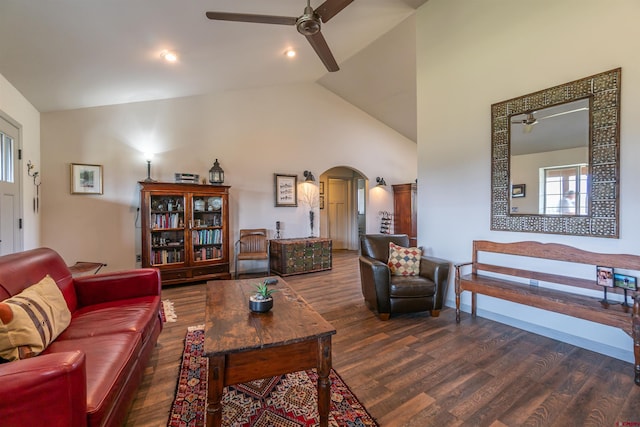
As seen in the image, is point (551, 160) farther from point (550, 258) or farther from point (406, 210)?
point (406, 210)

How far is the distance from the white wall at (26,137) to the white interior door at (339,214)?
19.7 feet

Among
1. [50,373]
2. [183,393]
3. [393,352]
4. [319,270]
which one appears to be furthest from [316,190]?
[50,373]

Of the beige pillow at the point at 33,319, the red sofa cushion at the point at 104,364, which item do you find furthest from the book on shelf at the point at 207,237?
the red sofa cushion at the point at 104,364

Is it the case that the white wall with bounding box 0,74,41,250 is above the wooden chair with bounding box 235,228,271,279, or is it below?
above

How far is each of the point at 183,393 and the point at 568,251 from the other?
3215mm

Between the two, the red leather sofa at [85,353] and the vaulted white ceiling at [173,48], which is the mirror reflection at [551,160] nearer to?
the vaulted white ceiling at [173,48]

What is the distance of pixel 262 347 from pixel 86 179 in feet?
13.8

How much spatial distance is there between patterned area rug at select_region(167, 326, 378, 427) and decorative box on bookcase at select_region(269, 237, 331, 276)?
3.02 meters

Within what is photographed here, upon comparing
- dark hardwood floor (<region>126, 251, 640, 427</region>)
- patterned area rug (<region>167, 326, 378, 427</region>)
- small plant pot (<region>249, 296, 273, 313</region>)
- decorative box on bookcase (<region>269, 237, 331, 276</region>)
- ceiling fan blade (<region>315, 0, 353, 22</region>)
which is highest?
ceiling fan blade (<region>315, 0, 353, 22</region>)

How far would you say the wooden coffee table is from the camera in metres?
1.27

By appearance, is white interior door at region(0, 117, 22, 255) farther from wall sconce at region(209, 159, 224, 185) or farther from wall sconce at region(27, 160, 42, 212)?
wall sconce at region(209, 159, 224, 185)

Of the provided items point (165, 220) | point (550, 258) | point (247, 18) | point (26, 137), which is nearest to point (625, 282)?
point (550, 258)

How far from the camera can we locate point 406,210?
701cm

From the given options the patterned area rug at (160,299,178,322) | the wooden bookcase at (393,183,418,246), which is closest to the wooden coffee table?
the patterned area rug at (160,299,178,322)
